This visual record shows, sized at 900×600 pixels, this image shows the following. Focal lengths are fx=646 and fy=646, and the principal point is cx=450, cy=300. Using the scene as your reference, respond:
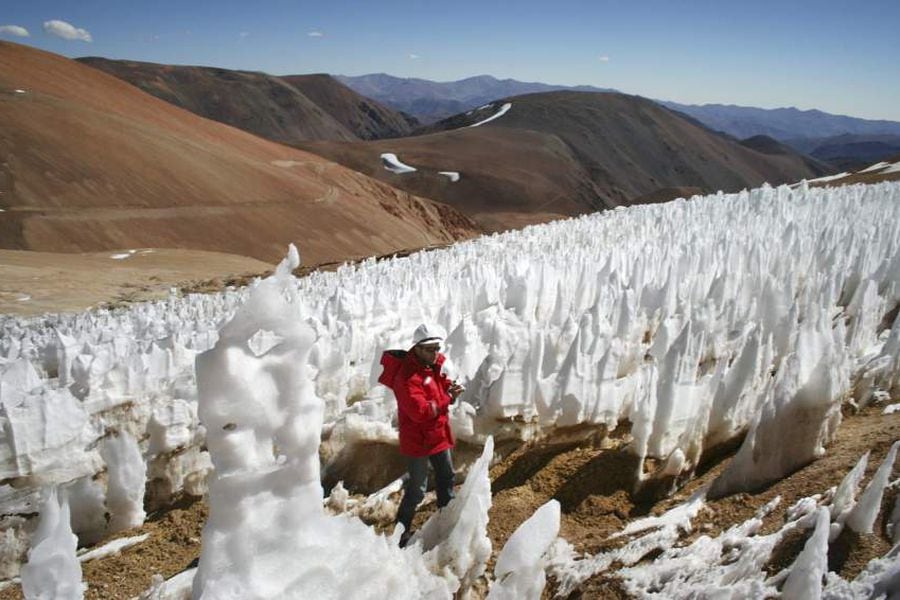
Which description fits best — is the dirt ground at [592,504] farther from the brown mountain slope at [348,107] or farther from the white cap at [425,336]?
the brown mountain slope at [348,107]

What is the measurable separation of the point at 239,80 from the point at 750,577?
104 metres

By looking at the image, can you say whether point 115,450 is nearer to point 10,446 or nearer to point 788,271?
point 10,446

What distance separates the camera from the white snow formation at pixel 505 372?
5.39 ft

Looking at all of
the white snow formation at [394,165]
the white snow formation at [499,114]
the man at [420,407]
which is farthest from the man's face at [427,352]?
the white snow formation at [499,114]

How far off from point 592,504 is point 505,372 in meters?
0.93

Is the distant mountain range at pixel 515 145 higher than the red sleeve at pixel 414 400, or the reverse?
the distant mountain range at pixel 515 145

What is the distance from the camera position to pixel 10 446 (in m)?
3.29

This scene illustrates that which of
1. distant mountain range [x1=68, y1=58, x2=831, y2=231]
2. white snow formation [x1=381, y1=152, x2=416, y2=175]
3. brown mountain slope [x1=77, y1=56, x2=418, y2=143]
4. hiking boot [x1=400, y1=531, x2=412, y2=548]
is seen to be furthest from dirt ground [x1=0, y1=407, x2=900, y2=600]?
brown mountain slope [x1=77, y1=56, x2=418, y2=143]

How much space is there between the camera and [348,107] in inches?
4338

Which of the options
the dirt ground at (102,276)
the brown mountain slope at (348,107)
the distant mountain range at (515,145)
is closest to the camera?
the dirt ground at (102,276)

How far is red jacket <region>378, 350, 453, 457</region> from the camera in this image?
3.01m

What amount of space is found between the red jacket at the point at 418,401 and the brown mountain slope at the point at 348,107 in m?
108

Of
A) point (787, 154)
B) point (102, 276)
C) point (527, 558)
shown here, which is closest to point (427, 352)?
point (527, 558)

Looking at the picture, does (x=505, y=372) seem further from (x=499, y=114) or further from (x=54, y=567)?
(x=499, y=114)
